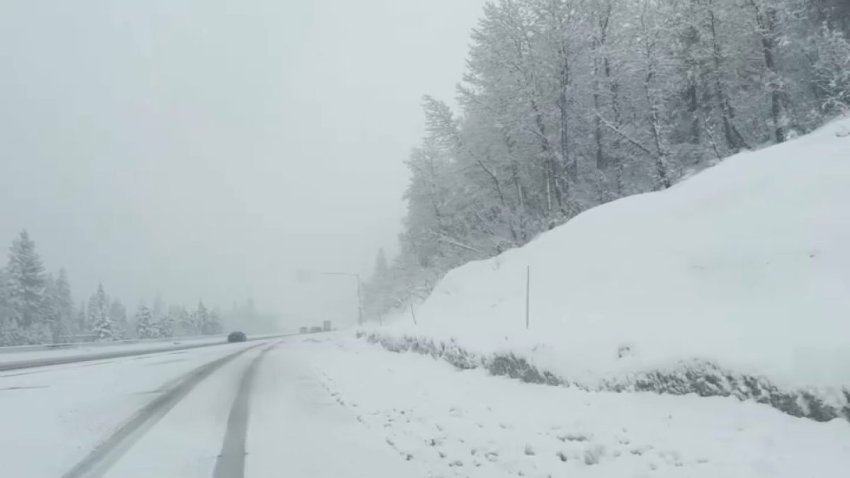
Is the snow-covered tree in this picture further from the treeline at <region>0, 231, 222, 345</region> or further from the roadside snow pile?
the roadside snow pile

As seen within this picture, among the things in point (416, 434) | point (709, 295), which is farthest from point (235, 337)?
point (709, 295)

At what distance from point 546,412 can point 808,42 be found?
20683 millimetres

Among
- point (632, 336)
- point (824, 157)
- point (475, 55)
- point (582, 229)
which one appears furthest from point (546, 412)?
point (475, 55)

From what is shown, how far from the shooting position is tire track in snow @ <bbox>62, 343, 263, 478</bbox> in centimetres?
665

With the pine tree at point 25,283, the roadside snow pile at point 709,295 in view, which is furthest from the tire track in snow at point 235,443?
the pine tree at point 25,283

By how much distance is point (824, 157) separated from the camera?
1043 centimetres

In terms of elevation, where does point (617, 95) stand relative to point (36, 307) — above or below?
above

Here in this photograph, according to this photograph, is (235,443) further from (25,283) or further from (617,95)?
(25,283)

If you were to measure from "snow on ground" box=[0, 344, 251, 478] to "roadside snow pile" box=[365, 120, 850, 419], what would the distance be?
684 centimetres

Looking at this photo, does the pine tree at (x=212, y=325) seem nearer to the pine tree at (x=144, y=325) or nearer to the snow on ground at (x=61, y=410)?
the pine tree at (x=144, y=325)

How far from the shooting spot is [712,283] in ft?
30.5

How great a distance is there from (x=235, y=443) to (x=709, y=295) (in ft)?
24.6

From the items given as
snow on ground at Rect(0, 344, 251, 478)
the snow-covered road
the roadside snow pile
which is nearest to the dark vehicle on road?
snow on ground at Rect(0, 344, 251, 478)

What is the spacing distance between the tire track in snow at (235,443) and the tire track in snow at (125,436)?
1.25m
